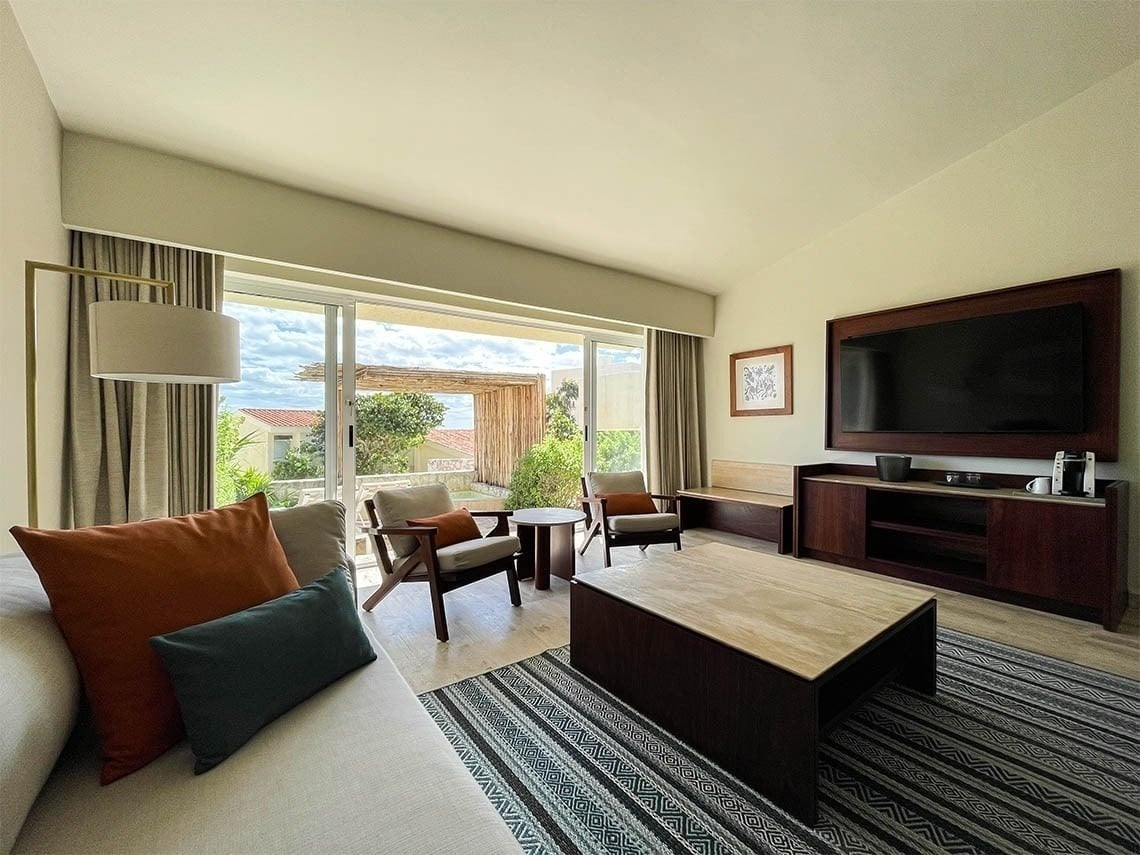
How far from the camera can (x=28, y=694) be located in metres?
0.82

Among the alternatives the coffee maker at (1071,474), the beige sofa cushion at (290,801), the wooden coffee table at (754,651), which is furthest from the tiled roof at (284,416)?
the coffee maker at (1071,474)

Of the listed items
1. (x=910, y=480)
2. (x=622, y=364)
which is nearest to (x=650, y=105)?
(x=622, y=364)

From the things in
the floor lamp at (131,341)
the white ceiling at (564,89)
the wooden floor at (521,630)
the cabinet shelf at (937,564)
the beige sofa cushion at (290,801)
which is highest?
the white ceiling at (564,89)

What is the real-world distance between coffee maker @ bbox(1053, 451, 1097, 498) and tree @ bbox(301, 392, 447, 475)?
412cm

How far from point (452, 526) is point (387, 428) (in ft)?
3.99

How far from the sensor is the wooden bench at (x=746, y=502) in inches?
163

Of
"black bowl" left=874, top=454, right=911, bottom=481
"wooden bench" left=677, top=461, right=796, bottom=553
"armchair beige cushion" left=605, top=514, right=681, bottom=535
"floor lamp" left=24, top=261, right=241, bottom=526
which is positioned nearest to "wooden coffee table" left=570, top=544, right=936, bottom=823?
"armchair beige cushion" left=605, top=514, right=681, bottom=535

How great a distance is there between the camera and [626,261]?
4219 mm

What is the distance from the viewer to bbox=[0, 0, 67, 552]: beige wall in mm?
1628

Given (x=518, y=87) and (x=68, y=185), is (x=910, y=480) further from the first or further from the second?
(x=68, y=185)

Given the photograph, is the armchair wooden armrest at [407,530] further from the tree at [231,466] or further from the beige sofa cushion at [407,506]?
the tree at [231,466]

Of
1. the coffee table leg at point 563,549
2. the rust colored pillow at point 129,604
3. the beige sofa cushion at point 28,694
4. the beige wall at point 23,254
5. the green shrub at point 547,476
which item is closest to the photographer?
the beige sofa cushion at point 28,694

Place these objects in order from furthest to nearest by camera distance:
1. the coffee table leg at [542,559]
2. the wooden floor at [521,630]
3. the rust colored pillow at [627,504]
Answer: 1. the rust colored pillow at [627,504]
2. the coffee table leg at [542,559]
3. the wooden floor at [521,630]

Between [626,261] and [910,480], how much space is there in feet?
9.35
